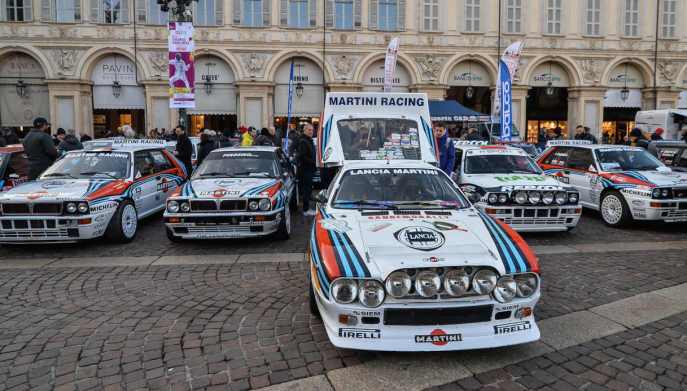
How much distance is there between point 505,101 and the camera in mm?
13250

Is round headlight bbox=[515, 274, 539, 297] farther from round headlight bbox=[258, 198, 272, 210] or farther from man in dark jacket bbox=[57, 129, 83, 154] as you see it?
man in dark jacket bbox=[57, 129, 83, 154]

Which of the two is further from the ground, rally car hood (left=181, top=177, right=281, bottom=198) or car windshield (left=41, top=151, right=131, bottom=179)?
car windshield (left=41, top=151, right=131, bottom=179)

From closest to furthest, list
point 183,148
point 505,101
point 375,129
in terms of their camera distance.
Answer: point 375,129 → point 183,148 → point 505,101

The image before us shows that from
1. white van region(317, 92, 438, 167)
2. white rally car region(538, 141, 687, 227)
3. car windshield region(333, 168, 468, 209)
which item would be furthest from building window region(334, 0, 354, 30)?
car windshield region(333, 168, 468, 209)

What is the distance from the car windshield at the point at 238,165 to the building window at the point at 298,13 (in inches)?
684

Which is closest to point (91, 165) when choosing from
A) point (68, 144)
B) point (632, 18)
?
point (68, 144)

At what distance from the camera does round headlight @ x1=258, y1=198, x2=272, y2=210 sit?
24.3ft

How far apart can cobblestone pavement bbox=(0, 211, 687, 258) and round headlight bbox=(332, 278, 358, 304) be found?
379 cm

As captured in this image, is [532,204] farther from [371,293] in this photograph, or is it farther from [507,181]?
[371,293]

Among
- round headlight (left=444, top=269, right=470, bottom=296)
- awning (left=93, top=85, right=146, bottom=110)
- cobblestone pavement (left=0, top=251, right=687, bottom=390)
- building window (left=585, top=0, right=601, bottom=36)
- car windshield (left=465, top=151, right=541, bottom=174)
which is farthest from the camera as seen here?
building window (left=585, top=0, right=601, bottom=36)

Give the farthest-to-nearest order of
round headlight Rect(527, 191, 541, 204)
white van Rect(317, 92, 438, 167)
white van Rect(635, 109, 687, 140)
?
white van Rect(635, 109, 687, 140) → white van Rect(317, 92, 438, 167) → round headlight Rect(527, 191, 541, 204)

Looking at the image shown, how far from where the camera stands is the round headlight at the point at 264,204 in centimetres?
739

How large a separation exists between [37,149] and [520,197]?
873cm

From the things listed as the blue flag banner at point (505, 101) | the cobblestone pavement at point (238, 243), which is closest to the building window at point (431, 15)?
the blue flag banner at point (505, 101)
